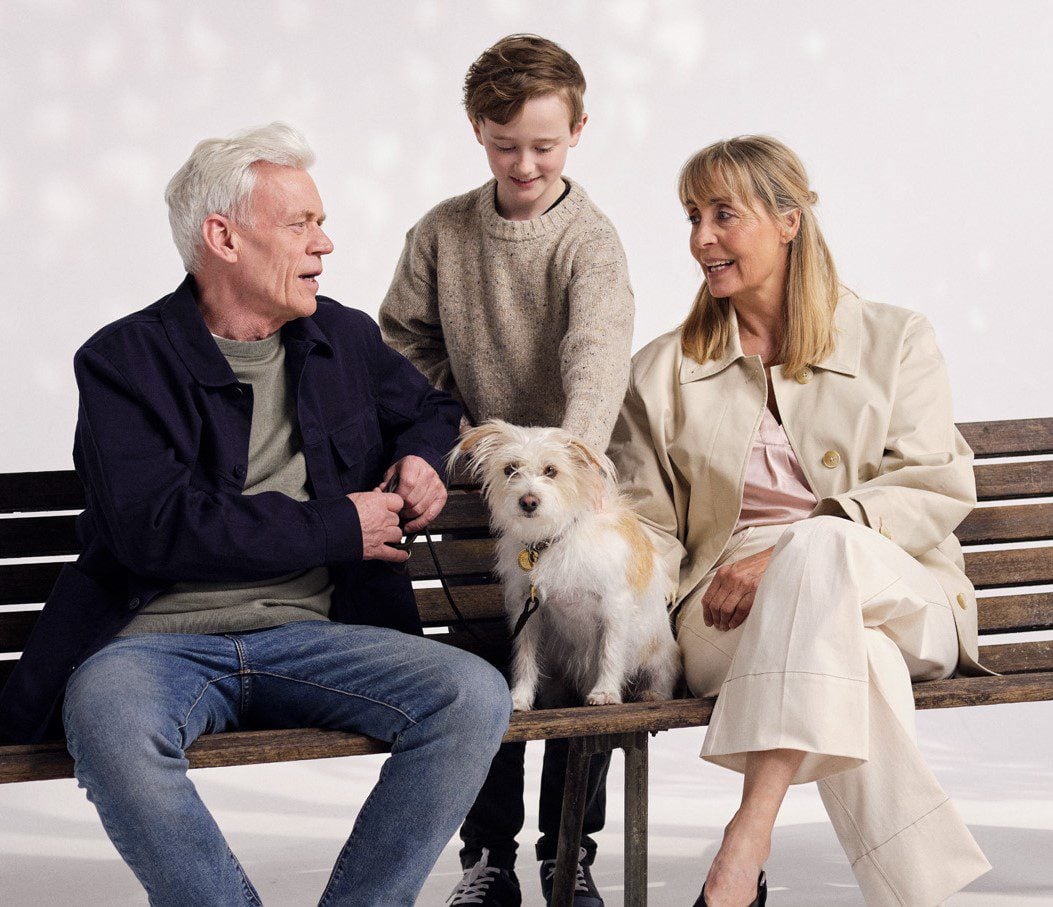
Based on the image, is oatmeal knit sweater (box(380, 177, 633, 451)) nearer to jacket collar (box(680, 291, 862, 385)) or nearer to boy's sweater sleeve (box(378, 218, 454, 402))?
boy's sweater sleeve (box(378, 218, 454, 402))

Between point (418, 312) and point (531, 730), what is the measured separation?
1108 millimetres

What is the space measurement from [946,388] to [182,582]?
5.48 ft

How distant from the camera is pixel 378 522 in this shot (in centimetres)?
271

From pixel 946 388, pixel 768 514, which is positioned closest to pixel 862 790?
pixel 768 514

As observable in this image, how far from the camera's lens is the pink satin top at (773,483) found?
10.4ft

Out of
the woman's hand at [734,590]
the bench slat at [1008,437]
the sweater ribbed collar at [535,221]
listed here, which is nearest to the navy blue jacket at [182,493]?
the sweater ribbed collar at [535,221]

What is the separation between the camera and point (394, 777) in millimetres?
2486

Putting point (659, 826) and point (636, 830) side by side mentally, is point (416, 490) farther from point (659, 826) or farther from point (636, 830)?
point (659, 826)

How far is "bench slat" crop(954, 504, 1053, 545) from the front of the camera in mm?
3656

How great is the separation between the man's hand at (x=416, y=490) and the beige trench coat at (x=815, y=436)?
55cm

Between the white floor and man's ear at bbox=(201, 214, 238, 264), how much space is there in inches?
68.1

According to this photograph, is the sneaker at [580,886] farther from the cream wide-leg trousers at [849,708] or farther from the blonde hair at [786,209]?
the blonde hair at [786,209]

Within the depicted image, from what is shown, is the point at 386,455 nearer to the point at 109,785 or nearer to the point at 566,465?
the point at 566,465

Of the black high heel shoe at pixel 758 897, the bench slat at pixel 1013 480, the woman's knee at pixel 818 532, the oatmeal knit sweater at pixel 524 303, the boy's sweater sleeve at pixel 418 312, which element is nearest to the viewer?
the black high heel shoe at pixel 758 897
